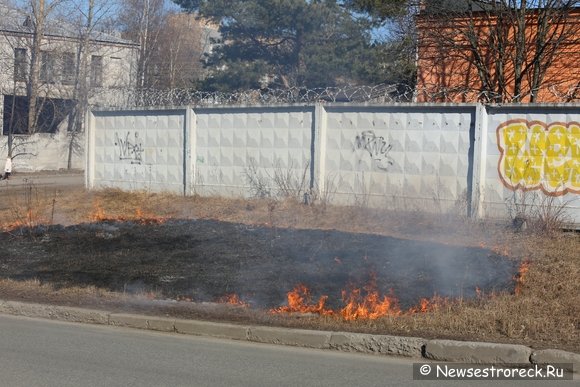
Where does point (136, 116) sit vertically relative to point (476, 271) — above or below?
above

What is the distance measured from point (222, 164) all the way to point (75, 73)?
98.5 ft

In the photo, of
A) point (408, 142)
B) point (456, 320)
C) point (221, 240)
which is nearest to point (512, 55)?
point (408, 142)

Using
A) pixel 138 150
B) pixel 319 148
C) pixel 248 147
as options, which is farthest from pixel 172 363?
pixel 138 150

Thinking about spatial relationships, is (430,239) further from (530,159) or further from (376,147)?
(376,147)

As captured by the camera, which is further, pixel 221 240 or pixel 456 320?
pixel 221 240

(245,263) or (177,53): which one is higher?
(177,53)

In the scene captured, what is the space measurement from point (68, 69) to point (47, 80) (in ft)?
5.19

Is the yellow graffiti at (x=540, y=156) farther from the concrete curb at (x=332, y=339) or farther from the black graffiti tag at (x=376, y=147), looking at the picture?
the concrete curb at (x=332, y=339)

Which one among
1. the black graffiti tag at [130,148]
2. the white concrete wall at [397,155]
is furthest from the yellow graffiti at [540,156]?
the black graffiti tag at [130,148]

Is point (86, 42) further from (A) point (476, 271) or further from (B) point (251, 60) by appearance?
(A) point (476, 271)

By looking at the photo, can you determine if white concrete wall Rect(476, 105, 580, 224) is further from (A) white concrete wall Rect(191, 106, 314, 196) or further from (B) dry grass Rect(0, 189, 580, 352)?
(A) white concrete wall Rect(191, 106, 314, 196)

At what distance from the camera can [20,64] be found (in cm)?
4234

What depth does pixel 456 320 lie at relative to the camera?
25.8 ft

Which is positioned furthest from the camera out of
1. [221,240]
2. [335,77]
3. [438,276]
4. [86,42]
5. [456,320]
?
[86,42]
